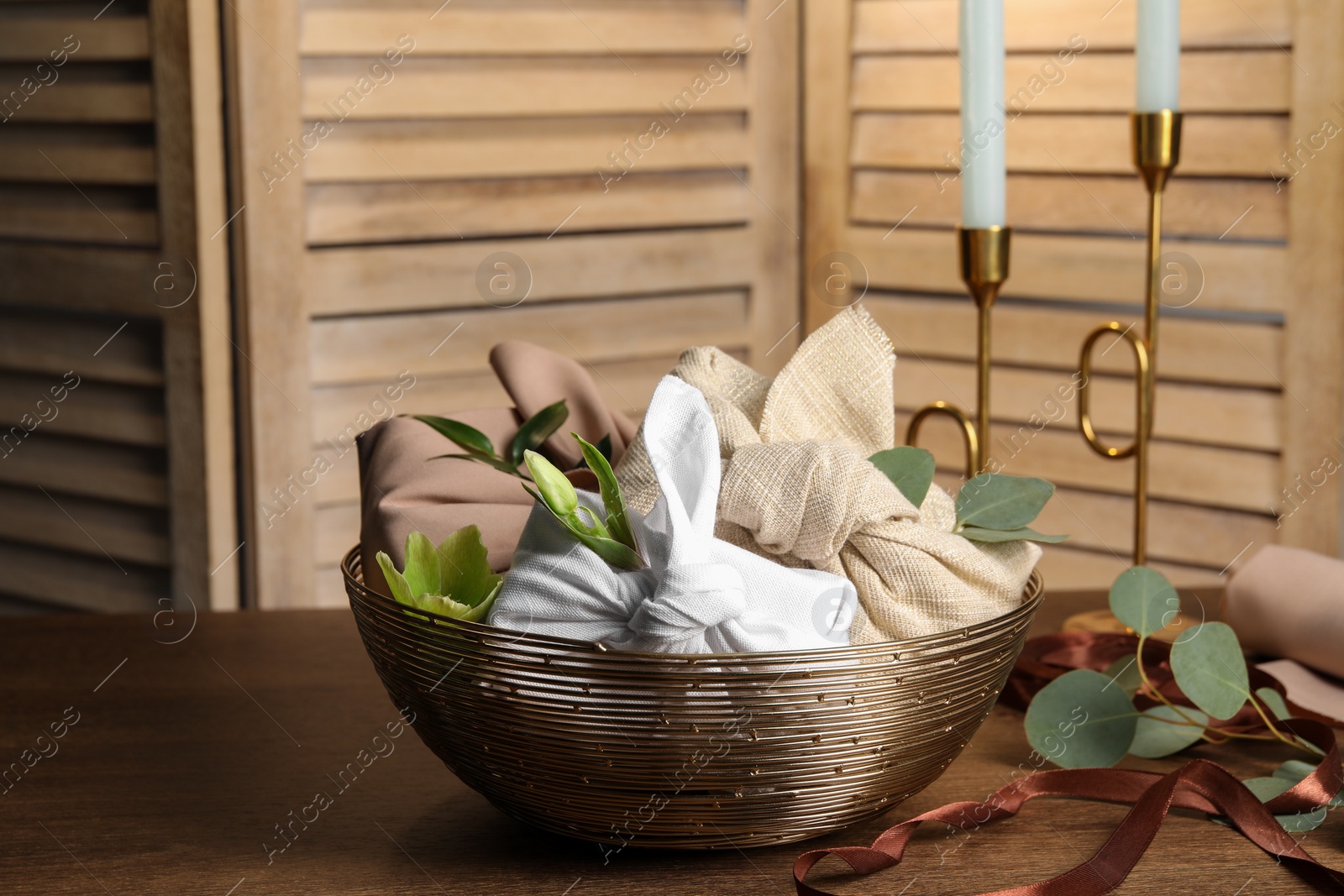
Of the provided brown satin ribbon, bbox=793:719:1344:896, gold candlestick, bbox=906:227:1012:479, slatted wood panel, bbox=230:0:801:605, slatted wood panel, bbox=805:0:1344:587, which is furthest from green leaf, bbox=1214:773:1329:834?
slatted wood panel, bbox=230:0:801:605

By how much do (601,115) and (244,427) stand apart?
1.99 ft

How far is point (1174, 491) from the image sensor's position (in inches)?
61.3

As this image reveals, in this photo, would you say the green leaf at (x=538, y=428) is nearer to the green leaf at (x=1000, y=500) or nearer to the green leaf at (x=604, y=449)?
the green leaf at (x=604, y=449)

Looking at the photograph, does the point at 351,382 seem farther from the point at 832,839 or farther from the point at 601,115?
the point at 832,839

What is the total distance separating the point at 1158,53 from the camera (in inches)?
35.6

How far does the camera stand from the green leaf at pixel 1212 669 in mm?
618

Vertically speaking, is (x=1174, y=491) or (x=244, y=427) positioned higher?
(x=244, y=427)

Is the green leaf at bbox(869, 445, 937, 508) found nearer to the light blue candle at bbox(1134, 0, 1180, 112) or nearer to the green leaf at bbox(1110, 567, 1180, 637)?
the green leaf at bbox(1110, 567, 1180, 637)

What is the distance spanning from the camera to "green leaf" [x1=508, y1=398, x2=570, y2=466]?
2.31 ft

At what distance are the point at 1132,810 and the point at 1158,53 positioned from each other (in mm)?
577

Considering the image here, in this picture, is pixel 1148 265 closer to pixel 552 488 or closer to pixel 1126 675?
pixel 1126 675

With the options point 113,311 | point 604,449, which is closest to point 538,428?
point 604,449

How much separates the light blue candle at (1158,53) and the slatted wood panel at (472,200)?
89 cm

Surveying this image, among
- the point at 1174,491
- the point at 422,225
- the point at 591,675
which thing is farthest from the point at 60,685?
the point at 1174,491
